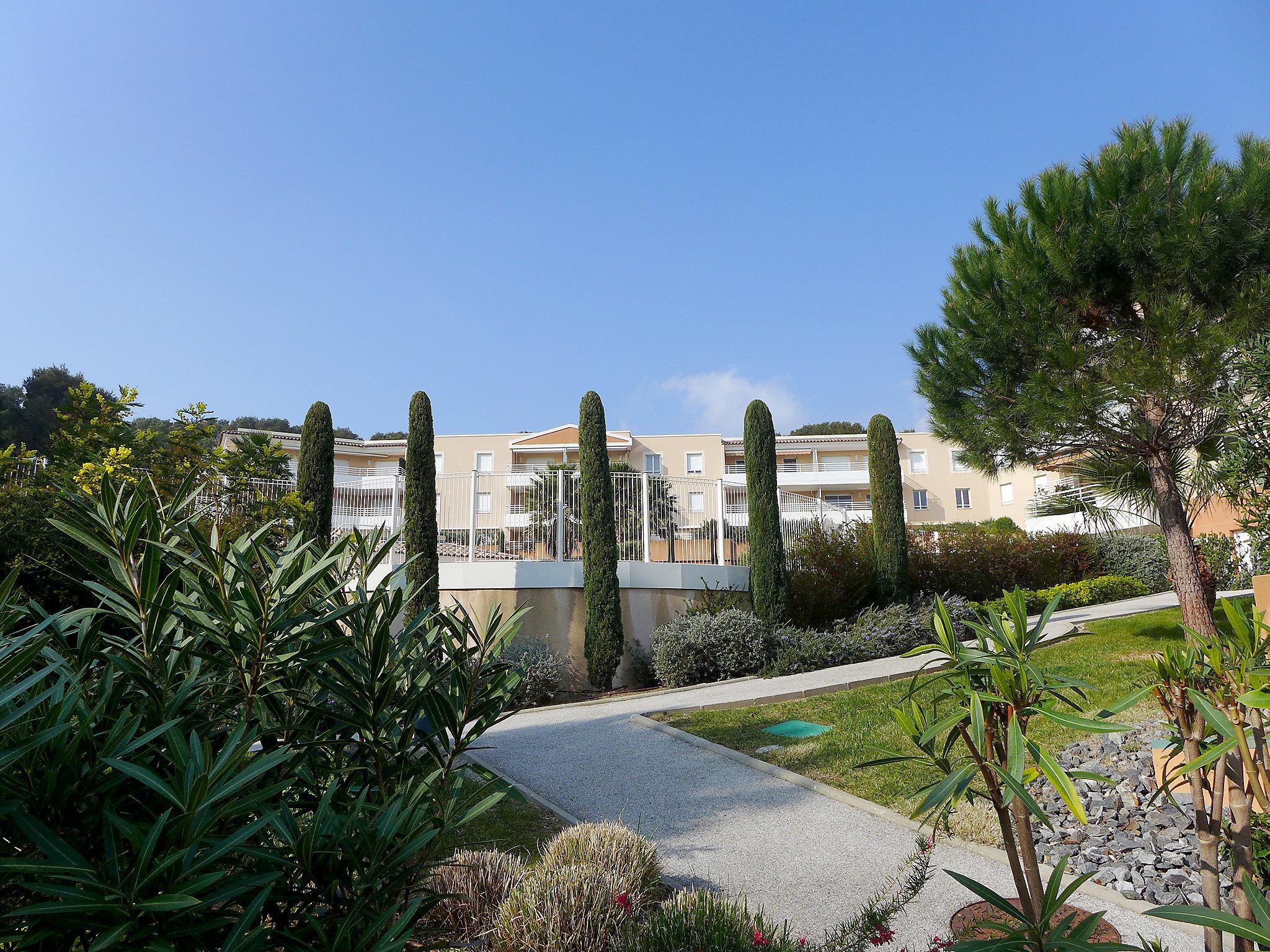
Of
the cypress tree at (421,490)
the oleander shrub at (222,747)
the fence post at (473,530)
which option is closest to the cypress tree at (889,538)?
the fence post at (473,530)

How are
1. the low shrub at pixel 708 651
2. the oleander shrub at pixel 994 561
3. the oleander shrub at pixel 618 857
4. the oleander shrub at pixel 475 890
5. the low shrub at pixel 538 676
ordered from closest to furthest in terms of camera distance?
1. the oleander shrub at pixel 475 890
2. the oleander shrub at pixel 618 857
3. the low shrub at pixel 538 676
4. the low shrub at pixel 708 651
5. the oleander shrub at pixel 994 561

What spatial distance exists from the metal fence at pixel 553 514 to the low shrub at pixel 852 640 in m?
2.47

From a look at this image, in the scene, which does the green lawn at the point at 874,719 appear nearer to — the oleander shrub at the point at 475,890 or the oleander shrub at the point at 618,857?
the oleander shrub at the point at 618,857

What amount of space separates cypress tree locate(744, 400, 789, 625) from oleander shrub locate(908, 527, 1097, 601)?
4656 millimetres

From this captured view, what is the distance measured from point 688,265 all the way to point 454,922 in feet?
34.9

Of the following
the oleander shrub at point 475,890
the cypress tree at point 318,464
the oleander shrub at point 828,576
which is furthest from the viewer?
the oleander shrub at point 828,576

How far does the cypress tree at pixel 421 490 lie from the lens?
12.7 meters

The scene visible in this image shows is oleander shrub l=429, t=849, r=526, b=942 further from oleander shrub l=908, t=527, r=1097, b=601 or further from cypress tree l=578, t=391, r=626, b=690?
oleander shrub l=908, t=527, r=1097, b=601

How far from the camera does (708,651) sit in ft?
42.7

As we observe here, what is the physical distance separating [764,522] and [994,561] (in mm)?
8097

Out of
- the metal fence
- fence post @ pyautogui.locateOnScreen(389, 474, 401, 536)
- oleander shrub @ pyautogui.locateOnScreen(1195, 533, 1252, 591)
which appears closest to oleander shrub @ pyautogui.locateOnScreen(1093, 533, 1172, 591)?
oleander shrub @ pyautogui.locateOnScreen(1195, 533, 1252, 591)

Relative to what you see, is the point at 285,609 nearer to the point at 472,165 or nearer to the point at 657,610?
the point at 472,165

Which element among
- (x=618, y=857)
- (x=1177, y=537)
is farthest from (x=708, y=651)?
(x=618, y=857)

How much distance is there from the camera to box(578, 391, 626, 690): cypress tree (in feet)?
43.7
